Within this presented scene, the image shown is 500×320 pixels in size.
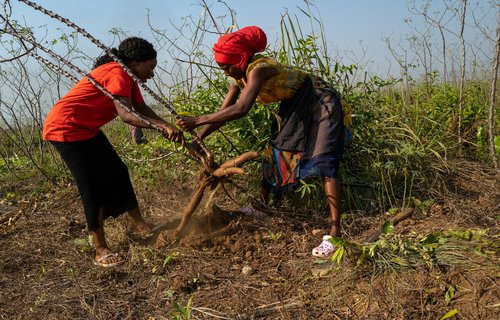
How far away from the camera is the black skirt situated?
2.91 metres

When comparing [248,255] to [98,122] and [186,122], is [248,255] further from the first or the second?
[98,122]

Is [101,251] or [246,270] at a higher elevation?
[101,251]

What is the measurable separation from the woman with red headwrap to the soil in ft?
1.19

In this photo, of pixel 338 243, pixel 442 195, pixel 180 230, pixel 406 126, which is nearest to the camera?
pixel 338 243

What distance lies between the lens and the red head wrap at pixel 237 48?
2730 mm

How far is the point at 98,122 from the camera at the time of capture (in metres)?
2.96

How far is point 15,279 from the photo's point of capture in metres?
2.96

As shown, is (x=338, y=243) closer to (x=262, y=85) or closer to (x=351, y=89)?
(x=262, y=85)

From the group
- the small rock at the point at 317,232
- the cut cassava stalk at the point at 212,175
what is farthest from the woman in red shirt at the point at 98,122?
the small rock at the point at 317,232

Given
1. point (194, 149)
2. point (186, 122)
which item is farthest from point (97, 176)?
point (186, 122)

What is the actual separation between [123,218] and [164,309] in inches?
56.5

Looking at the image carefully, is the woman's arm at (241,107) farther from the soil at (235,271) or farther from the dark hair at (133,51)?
the soil at (235,271)

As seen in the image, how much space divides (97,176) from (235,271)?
3.46 ft

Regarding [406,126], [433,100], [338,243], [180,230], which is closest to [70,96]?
[180,230]
